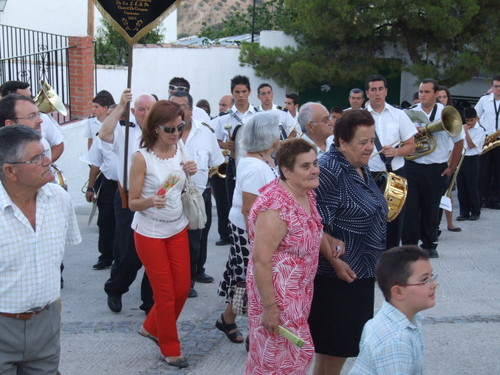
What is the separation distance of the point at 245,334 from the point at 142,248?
1275 mm

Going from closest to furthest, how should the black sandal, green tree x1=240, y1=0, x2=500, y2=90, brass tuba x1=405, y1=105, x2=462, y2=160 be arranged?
the black sandal → brass tuba x1=405, y1=105, x2=462, y2=160 → green tree x1=240, y1=0, x2=500, y2=90

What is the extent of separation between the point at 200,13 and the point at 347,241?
67759 millimetres

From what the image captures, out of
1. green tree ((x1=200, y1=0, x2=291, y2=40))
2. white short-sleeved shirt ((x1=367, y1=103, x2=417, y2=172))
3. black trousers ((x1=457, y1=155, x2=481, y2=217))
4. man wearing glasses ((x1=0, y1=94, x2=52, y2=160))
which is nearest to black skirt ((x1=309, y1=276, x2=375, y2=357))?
man wearing glasses ((x1=0, y1=94, x2=52, y2=160))

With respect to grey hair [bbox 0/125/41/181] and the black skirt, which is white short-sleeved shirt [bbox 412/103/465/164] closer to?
the black skirt

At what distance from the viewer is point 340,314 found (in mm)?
4566

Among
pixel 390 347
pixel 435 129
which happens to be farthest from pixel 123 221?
pixel 390 347

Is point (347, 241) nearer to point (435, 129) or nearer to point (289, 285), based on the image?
point (289, 285)

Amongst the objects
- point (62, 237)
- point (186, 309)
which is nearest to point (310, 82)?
point (186, 309)

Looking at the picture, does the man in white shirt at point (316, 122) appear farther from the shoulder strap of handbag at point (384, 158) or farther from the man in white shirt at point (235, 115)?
the man in white shirt at point (235, 115)

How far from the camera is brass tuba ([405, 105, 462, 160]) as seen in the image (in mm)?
8188

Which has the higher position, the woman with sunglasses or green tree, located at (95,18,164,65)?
green tree, located at (95,18,164,65)

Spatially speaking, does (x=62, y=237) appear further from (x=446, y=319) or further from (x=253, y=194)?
(x=446, y=319)

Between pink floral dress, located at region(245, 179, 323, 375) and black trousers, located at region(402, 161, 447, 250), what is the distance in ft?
13.8

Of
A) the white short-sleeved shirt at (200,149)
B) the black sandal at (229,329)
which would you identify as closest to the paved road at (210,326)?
the black sandal at (229,329)
